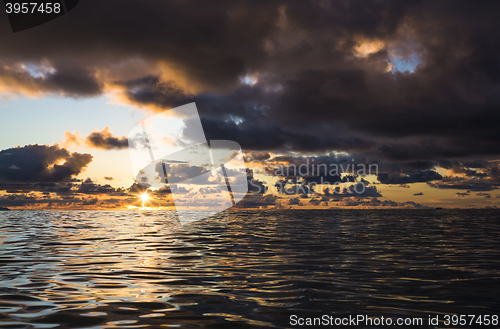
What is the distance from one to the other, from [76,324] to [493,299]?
Answer: 39.1ft

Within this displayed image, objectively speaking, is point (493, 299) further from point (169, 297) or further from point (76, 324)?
point (76, 324)

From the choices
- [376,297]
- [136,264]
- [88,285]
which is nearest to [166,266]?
[136,264]

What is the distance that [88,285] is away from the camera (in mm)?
11875

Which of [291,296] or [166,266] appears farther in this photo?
[166,266]

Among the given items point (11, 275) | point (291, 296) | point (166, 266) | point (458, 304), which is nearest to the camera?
point (458, 304)

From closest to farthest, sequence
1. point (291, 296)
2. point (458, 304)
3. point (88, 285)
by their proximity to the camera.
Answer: point (458, 304) → point (291, 296) → point (88, 285)

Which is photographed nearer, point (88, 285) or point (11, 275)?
point (88, 285)

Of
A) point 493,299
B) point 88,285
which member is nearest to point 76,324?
point 88,285

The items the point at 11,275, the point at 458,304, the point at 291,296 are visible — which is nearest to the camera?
the point at 458,304

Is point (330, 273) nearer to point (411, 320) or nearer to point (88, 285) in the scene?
point (411, 320)

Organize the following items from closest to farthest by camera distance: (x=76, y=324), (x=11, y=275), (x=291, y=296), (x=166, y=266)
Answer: (x=76, y=324), (x=291, y=296), (x=11, y=275), (x=166, y=266)

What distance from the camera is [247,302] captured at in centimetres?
994

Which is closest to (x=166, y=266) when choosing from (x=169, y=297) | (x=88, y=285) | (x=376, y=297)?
(x=88, y=285)

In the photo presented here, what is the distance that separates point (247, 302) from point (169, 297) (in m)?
2.50
